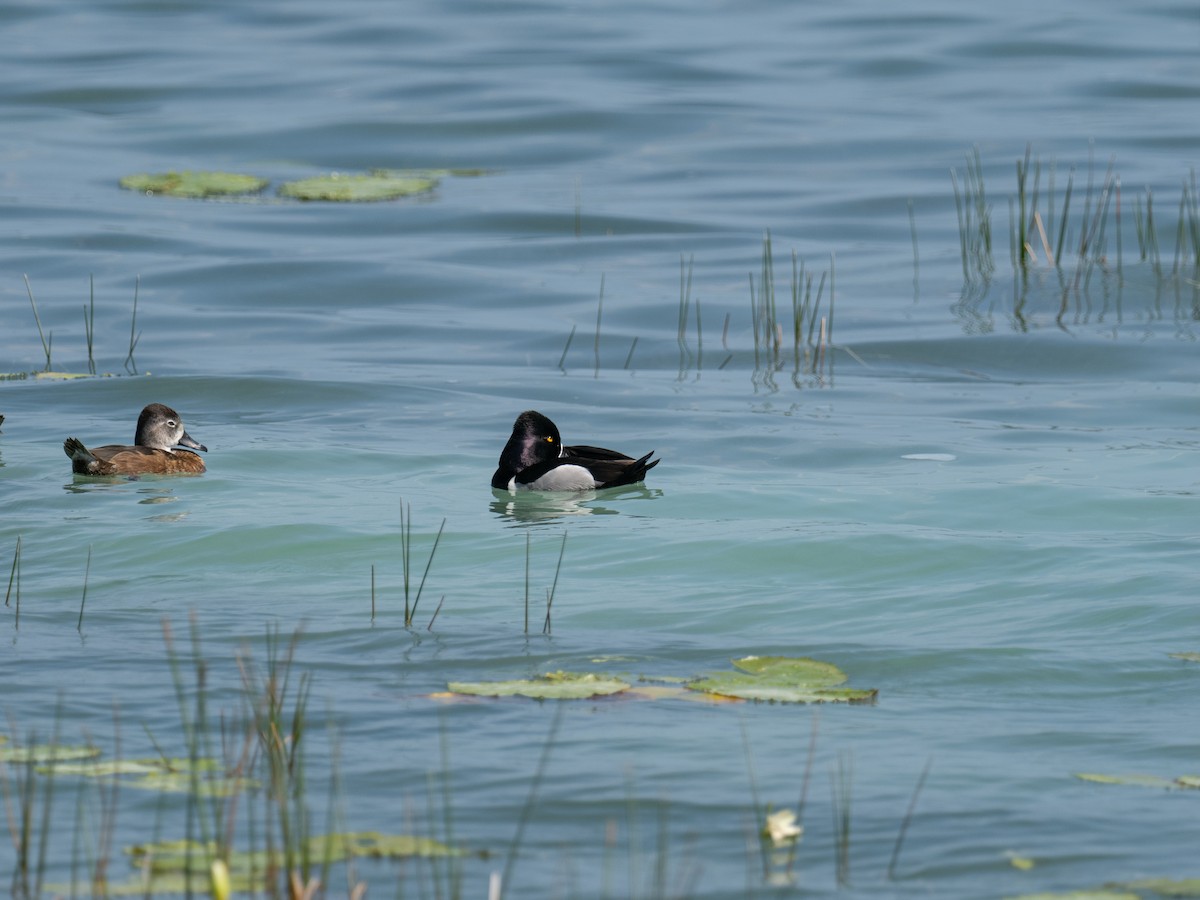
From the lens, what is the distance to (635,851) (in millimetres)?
4754

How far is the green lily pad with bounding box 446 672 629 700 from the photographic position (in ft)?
20.0

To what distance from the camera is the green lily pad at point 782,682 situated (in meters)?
6.11

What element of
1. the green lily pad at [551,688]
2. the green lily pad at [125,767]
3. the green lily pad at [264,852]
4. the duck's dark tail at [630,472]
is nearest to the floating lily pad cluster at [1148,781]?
the green lily pad at [551,688]

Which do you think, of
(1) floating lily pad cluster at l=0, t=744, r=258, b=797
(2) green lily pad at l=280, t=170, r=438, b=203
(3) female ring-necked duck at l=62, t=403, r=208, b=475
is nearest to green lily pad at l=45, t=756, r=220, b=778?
(1) floating lily pad cluster at l=0, t=744, r=258, b=797

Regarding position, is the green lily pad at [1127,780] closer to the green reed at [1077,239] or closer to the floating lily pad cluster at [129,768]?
the floating lily pad cluster at [129,768]

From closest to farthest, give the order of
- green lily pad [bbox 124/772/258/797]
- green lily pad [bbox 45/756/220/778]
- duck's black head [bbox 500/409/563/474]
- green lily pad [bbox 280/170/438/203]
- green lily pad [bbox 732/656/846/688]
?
green lily pad [bbox 124/772/258/797] < green lily pad [bbox 45/756/220/778] < green lily pad [bbox 732/656/846/688] < duck's black head [bbox 500/409/563/474] < green lily pad [bbox 280/170/438/203]

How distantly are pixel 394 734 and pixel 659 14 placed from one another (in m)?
35.4

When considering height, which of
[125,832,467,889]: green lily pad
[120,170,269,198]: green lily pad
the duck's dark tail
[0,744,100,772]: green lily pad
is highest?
[120,170,269,198]: green lily pad

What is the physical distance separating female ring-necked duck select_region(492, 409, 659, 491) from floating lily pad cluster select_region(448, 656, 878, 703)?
395 cm

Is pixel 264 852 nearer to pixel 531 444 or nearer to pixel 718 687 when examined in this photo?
pixel 718 687

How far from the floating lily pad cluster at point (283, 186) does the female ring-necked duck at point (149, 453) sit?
39.0 feet

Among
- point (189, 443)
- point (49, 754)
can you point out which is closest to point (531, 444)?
point (189, 443)

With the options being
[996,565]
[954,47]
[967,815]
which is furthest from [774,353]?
[954,47]

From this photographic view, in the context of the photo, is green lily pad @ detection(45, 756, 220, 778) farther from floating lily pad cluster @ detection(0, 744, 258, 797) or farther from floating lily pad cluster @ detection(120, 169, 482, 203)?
floating lily pad cluster @ detection(120, 169, 482, 203)
